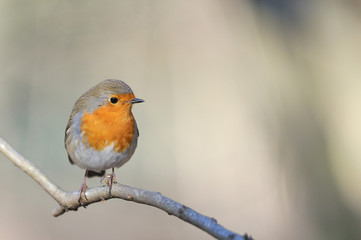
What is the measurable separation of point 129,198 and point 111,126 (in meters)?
0.91

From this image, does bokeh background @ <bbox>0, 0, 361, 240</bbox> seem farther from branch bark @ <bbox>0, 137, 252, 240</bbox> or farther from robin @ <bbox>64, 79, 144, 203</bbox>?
branch bark @ <bbox>0, 137, 252, 240</bbox>

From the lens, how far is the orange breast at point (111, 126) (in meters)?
2.83

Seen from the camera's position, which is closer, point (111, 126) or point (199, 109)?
point (111, 126)

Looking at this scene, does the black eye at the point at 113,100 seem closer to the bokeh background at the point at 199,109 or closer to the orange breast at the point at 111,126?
the orange breast at the point at 111,126

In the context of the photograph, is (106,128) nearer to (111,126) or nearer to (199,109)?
(111,126)

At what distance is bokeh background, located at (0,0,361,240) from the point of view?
6500 mm

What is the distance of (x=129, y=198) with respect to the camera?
6.52 ft

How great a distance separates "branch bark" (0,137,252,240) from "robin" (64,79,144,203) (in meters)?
0.51

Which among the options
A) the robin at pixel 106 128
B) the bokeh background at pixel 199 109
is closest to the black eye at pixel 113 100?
the robin at pixel 106 128

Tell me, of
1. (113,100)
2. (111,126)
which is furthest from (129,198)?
(113,100)

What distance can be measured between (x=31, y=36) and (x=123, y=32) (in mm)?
1318

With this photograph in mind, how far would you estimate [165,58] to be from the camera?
22.2 ft

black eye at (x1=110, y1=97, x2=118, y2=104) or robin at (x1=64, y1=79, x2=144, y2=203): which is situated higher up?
black eye at (x1=110, y1=97, x2=118, y2=104)

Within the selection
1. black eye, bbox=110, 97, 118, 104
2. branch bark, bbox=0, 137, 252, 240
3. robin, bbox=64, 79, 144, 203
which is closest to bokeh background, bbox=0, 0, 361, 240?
robin, bbox=64, 79, 144, 203
